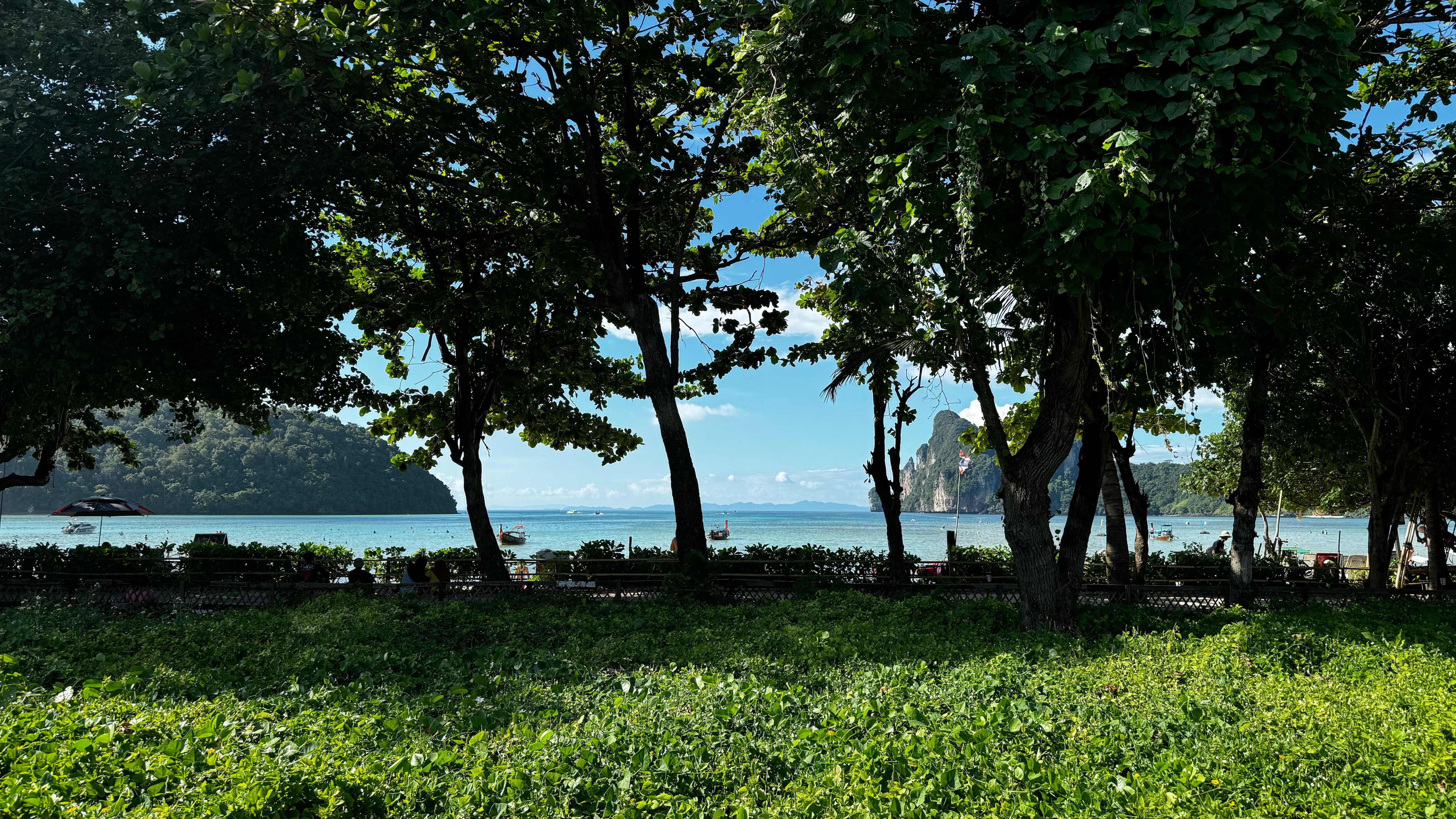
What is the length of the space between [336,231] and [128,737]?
51.6ft

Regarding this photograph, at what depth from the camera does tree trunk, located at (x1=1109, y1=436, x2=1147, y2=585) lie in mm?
18516

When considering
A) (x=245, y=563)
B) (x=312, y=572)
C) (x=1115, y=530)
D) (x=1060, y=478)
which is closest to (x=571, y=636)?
(x=312, y=572)

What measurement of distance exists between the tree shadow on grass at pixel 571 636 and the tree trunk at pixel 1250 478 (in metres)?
1.98

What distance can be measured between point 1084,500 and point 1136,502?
8.47 m

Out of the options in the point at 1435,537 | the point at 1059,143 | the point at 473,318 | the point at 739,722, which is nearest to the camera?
the point at 739,722

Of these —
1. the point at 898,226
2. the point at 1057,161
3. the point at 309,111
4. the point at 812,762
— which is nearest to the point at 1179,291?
the point at 1057,161

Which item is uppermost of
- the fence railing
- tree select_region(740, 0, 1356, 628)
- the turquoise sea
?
tree select_region(740, 0, 1356, 628)

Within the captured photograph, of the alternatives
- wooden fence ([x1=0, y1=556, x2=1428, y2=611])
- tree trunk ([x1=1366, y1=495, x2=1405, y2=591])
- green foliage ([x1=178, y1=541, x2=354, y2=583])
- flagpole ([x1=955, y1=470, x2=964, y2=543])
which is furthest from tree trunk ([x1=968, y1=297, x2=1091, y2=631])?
green foliage ([x1=178, y1=541, x2=354, y2=583])

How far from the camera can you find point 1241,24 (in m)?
6.73

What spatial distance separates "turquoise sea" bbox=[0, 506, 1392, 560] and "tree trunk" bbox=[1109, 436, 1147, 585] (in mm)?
41827

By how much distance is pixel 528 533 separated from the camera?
4872 inches

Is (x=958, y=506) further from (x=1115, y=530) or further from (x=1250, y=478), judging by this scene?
(x=1250, y=478)

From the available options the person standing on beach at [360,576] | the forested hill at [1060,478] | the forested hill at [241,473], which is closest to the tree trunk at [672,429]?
the person standing on beach at [360,576]

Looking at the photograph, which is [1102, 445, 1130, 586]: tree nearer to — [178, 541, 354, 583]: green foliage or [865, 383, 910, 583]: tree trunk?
[865, 383, 910, 583]: tree trunk
